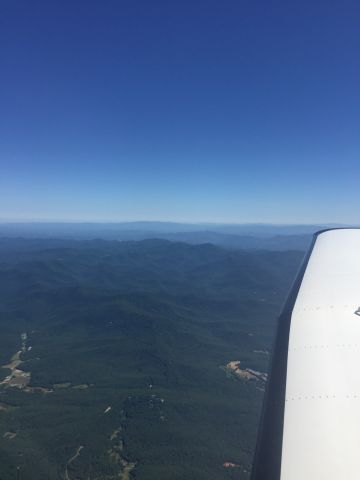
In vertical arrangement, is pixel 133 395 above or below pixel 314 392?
below

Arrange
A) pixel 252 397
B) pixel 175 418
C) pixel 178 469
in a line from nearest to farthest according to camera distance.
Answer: pixel 178 469
pixel 175 418
pixel 252 397

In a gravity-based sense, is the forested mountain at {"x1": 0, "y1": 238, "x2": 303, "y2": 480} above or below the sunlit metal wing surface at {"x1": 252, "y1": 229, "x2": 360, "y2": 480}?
below

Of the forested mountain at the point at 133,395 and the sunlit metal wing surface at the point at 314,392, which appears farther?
the forested mountain at the point at 133,395

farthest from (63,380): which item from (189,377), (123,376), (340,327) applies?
(340,327)

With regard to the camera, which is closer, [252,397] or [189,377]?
[252,397]

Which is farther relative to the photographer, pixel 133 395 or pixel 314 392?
pixel 133 395

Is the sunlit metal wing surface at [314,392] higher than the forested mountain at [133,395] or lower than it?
→ higher

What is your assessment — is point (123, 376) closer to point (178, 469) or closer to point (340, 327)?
point (178, 469)

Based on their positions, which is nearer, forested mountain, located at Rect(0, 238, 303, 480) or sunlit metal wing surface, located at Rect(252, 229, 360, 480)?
sunlit metal wing surface, located at Rect(252, 229, 360, 480)
